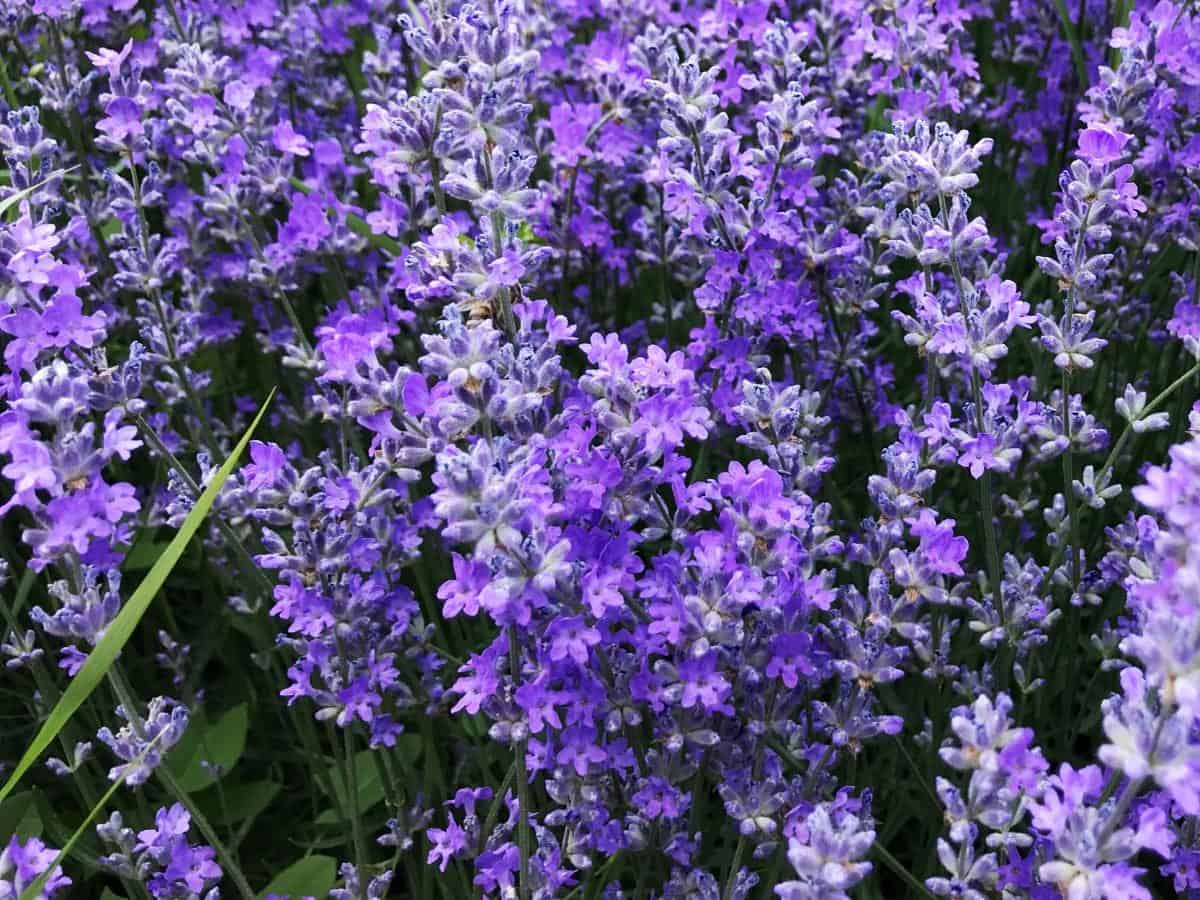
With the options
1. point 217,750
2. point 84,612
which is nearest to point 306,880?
point 217,750

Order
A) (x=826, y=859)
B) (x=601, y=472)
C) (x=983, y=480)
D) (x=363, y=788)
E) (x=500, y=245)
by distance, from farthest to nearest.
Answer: (x=363, y=788) < (x=983, y=480) < (x=500, y=245) < (x=601, y=472) < (x=826, y=859)

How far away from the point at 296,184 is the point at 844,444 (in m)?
1.33

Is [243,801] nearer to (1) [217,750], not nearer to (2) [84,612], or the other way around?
(1) [217,750]

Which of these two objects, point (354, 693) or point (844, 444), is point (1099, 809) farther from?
point (844, 444)

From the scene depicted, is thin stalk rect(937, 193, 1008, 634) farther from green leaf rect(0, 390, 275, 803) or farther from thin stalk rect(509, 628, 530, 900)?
green leaf rect(0, 390, 275, 803)

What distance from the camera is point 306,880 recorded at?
2396mm

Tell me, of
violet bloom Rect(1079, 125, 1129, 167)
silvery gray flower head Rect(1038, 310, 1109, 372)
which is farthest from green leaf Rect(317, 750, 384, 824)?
violet bloom Rect(1079, 125, 1129, 167)

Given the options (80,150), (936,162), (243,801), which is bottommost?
(243,801)

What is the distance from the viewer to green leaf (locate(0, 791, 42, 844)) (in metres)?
2.39

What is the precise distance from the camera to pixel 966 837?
1.61 metres

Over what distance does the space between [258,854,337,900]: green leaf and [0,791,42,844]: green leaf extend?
1.41ft

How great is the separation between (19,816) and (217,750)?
37 centimetres

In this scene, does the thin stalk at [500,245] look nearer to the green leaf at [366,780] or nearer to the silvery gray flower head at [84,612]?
the silvery gray flower head at [84,612]

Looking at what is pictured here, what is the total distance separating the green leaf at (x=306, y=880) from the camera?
7.82 feet
